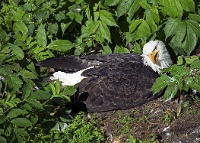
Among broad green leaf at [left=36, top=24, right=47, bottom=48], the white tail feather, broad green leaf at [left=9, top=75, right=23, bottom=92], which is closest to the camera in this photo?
broad green leaf at [left=9, top=75, right=23, bottom=92]

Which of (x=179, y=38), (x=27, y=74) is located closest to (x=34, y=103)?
Result: (x=27, y=74)

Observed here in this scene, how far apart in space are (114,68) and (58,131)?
123 centimetres

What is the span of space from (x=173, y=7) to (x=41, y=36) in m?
1.84

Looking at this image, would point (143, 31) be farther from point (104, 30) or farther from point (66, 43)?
point (66, 43)

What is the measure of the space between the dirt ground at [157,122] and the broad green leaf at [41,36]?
126 centimetres

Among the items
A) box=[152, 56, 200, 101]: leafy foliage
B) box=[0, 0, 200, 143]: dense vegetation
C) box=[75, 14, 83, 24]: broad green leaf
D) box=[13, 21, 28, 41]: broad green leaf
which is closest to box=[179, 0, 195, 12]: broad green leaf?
box=[0, 0, 200, 143]: dense vegetation

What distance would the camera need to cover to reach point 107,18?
728 cm

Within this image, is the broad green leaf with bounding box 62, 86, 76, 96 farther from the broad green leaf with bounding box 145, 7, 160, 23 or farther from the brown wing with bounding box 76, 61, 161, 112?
the broad green leaf with bounding box 145, 7, 160, 23

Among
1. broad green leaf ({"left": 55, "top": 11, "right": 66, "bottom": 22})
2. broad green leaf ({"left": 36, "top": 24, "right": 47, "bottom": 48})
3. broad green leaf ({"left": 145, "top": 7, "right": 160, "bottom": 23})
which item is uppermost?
broad green leaf ({"left": 145, "top": 7, "right": 160, "bottom": 23})

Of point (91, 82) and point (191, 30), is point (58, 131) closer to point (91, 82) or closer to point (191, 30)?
point (91, 82)

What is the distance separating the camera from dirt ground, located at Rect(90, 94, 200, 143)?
6.28 m

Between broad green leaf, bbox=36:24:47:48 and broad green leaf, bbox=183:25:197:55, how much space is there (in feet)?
5.83

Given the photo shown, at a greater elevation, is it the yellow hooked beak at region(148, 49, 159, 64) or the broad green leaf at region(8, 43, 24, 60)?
the broad green leaf at region(8, 43, 24, 60)

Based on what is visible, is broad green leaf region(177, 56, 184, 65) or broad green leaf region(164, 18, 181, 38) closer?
broad green leaf region(164, 18, 181, 38)
